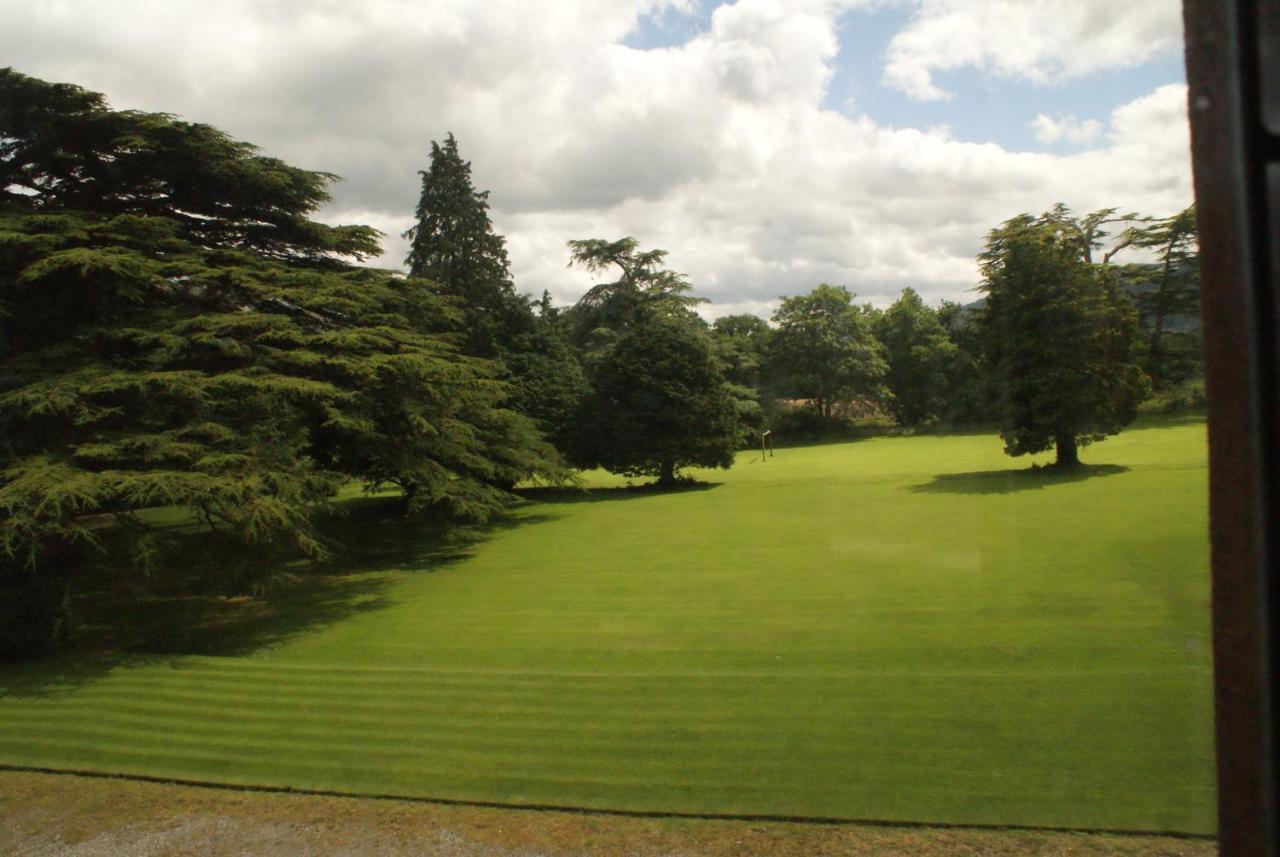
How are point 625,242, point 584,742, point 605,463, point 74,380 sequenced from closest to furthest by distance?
point 584,742 → point 74,380 → point 605,463 → point 625,242

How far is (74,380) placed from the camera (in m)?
9.75

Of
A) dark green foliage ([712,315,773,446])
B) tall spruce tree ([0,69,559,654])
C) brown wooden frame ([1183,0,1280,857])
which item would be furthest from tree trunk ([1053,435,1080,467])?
brown wooden frame ([1183,0,1280,857])

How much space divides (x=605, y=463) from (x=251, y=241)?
43.1 feet

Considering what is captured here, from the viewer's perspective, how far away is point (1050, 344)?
62.1 feet

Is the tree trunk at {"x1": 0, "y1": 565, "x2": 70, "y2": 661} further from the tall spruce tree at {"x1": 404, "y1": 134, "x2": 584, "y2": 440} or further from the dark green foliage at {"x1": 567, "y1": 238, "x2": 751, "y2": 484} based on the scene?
the dark green foliage at {"x1": 567, "y1": 238, "x2": 751, "y2": 484}

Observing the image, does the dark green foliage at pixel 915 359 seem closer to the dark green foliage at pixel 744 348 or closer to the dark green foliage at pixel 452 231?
the dark green foliage at pixel 744 348

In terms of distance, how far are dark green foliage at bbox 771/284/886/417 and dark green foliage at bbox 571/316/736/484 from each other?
1191cm

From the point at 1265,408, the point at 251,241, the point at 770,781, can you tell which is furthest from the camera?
the point at 251,241

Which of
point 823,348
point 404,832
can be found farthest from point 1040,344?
point 823,348

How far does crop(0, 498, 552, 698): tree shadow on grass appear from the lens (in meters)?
9.30

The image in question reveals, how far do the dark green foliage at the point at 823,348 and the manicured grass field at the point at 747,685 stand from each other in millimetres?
22359

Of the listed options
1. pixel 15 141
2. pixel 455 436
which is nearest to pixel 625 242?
pixel 455 436

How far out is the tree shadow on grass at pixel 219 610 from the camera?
9297mm

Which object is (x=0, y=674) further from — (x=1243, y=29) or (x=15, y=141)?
(x=1243, y=29)
